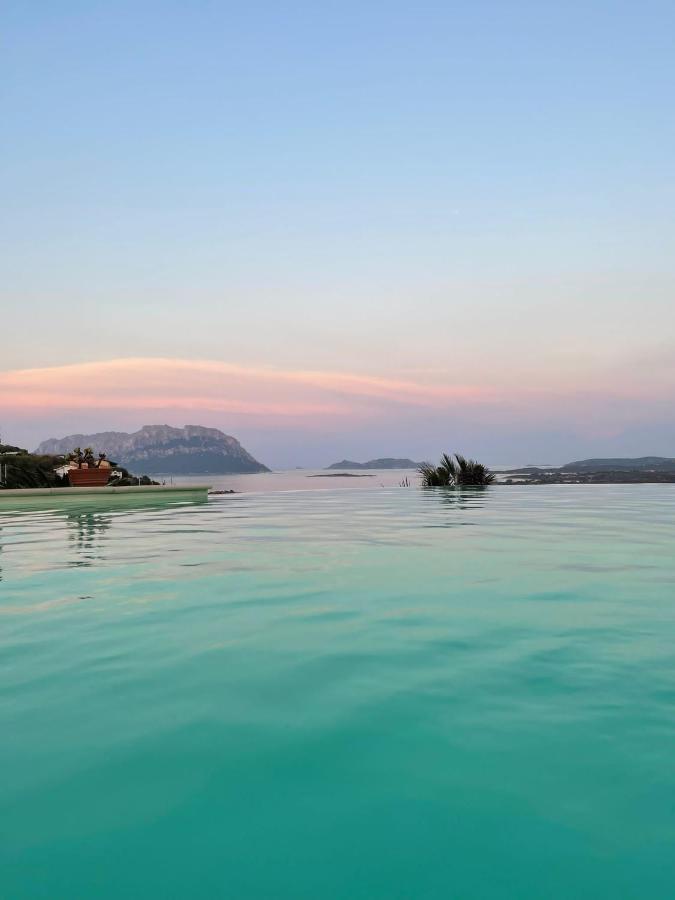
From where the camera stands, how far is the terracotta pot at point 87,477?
21203 millimetres

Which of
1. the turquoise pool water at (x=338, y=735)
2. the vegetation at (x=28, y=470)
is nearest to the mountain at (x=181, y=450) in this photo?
the vegetation at (x=28, y=470)

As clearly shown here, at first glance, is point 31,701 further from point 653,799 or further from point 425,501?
point 425,501

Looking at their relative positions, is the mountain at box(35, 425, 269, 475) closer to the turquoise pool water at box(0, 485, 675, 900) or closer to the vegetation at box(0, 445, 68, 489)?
the vegetation at box(0, 445, 68, 489)

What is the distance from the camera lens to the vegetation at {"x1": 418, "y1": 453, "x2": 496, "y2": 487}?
2584 cm

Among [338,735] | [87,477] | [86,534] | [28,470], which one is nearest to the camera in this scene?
[338,735]

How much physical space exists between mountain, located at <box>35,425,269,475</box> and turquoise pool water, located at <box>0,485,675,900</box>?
343 ft

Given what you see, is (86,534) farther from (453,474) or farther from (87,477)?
(453,474)

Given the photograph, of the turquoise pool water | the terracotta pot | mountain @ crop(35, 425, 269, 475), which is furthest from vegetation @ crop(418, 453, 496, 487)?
mountain @ crop(35, 425, 269, 475)

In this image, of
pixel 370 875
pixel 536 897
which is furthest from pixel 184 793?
pixel 536 897

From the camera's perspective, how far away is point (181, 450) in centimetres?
12706

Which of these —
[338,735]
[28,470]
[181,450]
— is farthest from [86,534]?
[181,450]

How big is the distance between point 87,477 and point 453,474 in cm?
1481

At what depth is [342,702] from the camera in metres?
3.25

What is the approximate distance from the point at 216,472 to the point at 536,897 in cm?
11628
